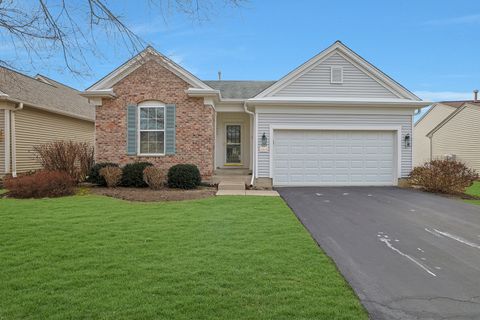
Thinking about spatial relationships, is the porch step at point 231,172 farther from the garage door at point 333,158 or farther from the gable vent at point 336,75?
the gable vent at point 336,75

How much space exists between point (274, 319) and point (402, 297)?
5.21 feet

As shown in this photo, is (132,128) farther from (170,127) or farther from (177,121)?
(177,121)

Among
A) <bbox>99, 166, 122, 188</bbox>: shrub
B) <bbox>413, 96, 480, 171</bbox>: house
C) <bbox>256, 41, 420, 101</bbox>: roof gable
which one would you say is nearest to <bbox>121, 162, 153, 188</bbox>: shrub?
<bbox>99, 166, 122, 188</bbox>: shrub

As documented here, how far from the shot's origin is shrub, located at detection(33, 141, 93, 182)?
14.2 m

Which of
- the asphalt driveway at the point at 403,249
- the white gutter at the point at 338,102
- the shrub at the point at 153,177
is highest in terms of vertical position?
the white gutter at the point at 338,102

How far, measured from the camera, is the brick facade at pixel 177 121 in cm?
1491

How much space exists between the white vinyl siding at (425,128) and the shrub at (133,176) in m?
23.2

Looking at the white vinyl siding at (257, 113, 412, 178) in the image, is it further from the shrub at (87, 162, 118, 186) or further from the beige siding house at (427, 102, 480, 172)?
the beige siding house at (427, 102, 480, 172)

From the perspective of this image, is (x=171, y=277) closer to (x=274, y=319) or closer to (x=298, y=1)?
(x=274, y=319)

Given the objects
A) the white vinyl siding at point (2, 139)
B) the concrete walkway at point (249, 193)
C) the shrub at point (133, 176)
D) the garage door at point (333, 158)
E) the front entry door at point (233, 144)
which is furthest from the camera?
the front entry door at point (233, 144)

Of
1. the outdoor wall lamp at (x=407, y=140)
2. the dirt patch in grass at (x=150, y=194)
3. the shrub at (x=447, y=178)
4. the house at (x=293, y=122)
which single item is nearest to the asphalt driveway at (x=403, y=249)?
Result: the shrub at (x=447, y=178)

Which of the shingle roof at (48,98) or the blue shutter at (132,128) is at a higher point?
the shingle roof at (48,98)

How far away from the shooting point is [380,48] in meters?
15.1

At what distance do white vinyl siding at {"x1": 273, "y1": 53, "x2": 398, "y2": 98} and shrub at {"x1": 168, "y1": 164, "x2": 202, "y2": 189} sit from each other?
496 centimetres
